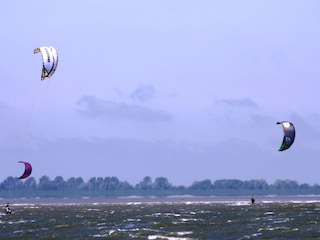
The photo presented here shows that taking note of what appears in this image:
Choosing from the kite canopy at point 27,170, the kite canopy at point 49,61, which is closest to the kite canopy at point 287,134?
the kite canopy at point 49,61

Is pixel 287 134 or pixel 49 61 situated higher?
pixel 49 61

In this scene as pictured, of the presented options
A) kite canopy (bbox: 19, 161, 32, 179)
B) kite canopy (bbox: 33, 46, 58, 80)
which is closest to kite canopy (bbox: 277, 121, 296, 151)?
kite canopy (bbox: 33, 46, 58, 80)

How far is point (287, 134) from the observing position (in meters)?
78.8

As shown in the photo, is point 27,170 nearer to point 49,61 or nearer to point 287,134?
point 49,61

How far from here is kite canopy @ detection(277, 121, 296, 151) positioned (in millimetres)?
78125

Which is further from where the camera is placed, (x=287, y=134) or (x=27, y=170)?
(x=27, y=170)

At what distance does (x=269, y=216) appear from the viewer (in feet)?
A: 238

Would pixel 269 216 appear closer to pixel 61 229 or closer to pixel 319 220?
pixel 319 220

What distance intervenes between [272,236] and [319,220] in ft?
41.4

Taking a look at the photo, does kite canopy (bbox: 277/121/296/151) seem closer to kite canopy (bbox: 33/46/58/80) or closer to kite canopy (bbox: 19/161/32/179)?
kite canopy (bbox: 33/46/58/80)

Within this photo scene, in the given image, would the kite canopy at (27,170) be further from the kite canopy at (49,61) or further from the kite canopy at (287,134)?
the kite canopy at (287,134)

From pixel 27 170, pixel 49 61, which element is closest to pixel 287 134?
pixel 49 61

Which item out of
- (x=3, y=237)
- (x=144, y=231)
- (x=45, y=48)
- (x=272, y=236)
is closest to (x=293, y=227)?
(x=272, y=236)

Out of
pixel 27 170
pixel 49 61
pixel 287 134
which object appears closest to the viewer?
pixel 49 61
